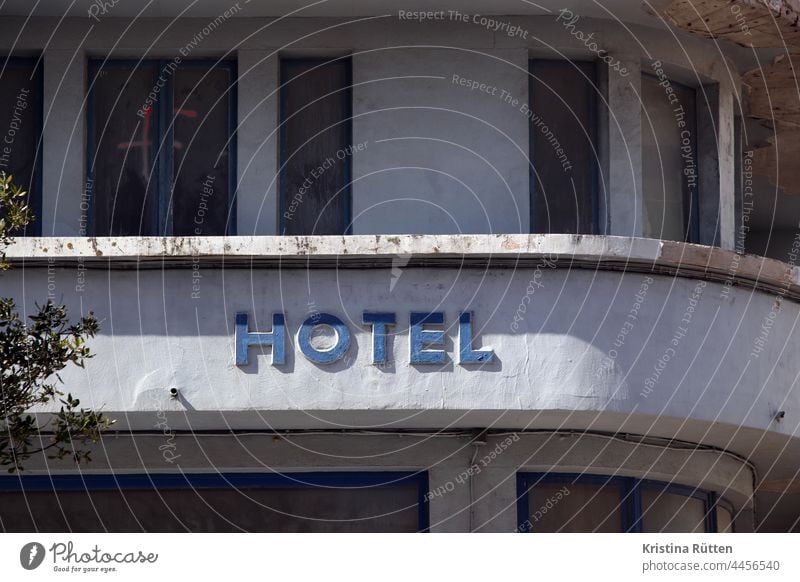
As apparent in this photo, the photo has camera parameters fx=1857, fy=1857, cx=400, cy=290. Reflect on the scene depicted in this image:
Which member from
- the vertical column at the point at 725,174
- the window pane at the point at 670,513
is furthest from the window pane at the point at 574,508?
the vertical column at the point at 725,174

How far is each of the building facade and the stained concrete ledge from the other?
0.08 feet

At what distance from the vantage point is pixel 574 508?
16.3 metres

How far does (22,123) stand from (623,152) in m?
5.51

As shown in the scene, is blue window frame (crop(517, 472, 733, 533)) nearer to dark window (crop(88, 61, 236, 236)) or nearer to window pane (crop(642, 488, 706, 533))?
window pane (crop(642, 488, 706, 533))

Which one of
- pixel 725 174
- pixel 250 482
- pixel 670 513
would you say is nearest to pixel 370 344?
pixel 250 482

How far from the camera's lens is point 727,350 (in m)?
15.7

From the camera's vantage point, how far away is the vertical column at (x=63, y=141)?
55.1ft

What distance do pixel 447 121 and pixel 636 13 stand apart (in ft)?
6.39

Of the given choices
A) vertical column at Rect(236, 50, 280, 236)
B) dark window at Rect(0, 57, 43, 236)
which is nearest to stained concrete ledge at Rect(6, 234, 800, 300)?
vertical column at Rect(236, 50, 280, 236)

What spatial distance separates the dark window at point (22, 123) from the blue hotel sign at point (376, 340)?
118 inches

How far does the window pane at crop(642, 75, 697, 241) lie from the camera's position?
17.2 m

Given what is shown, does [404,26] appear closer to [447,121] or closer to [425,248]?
[447,121]

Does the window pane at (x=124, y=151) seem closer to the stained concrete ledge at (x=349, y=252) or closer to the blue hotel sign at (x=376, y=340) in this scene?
the stained concrete ledge at (x=349, y=252)

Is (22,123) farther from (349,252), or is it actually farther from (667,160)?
(667,160)
